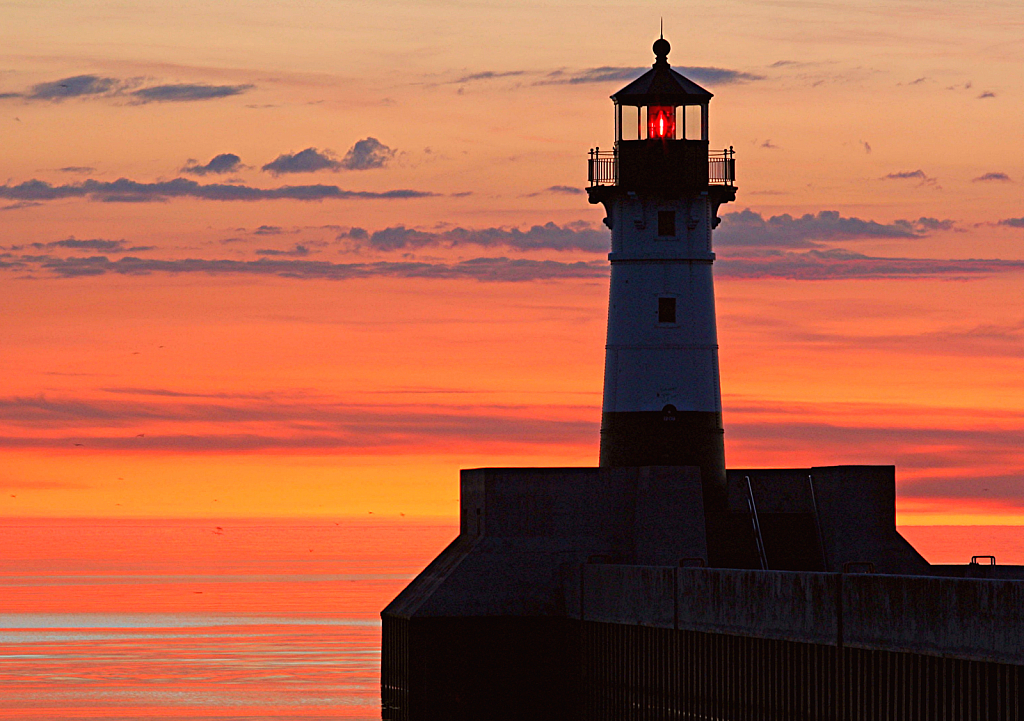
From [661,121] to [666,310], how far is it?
187 inches

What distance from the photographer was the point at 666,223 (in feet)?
153

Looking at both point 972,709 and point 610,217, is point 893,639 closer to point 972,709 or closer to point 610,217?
point 972,709

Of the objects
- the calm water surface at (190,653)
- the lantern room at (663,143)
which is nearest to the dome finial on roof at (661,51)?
the lantern room at (663,143)

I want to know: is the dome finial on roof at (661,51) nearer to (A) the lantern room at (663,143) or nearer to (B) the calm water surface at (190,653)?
(A) the lantern room at (663,143)

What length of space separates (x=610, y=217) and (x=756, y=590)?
1471cm

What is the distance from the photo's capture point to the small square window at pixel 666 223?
4662cm

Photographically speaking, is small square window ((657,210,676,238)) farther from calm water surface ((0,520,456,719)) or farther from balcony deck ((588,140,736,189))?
calm water surface ((0,520,456,719))

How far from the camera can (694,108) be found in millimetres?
47719

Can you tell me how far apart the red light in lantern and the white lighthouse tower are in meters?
0.02

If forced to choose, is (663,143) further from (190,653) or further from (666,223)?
(190,653)

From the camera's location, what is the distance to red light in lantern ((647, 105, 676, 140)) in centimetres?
4744

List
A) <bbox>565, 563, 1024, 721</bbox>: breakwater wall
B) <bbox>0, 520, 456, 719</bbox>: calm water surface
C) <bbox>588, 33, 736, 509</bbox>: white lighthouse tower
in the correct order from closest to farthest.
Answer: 1. <bbox>565, 563, 1024, 721</bbox>: breakwater wall
2. <bbox>588, 33, 736, 509</bbox>: white lighthouse tower
3. <bbox>0, 520, 456, 719</bbox>: calm water surface

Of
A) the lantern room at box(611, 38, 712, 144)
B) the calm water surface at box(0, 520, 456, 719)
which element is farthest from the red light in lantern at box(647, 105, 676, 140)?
the calm water surface at box(0, 520, 456, 719)

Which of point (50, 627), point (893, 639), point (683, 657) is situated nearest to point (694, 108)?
point (683, 657)
